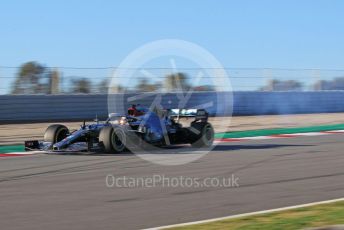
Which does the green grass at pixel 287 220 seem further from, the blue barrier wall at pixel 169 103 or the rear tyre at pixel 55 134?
the blue barrier wall at pixel 169 103

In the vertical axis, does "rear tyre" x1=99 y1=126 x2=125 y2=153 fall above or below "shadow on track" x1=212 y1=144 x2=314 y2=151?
above

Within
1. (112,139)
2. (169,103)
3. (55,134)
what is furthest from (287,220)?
(169,103)

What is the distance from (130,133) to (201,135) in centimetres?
206

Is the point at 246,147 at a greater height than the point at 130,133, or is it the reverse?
the point at 130,133

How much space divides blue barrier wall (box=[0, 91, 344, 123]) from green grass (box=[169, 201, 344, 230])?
1168cm

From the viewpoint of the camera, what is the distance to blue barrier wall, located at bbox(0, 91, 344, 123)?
21922 mm

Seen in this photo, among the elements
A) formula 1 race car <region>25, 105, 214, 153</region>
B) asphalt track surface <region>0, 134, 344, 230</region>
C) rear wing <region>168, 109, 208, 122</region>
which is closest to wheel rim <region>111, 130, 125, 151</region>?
formula 1 race car <region>25, 105, 214, 153</region>

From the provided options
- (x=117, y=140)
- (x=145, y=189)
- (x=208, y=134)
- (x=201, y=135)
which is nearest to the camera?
(x=145, y=189)

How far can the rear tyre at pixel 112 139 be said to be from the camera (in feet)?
39.8

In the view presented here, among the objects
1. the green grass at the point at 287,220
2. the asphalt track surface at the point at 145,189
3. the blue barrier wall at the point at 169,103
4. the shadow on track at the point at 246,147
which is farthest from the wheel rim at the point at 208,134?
the green grass at the point at 287,220

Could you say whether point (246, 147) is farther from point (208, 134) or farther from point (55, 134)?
point (55, 134)

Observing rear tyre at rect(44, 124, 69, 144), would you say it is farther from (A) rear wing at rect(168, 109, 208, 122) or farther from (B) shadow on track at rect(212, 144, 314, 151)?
(B) shadow on track at rect(212, 144, 314, 151)

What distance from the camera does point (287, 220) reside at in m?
5.91

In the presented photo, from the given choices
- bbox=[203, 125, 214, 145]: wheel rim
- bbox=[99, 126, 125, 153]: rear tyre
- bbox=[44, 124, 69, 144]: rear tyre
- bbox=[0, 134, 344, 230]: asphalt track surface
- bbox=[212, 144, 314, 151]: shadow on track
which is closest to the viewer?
bbox=[0, 134, 344, 230]: asphalt track surface
